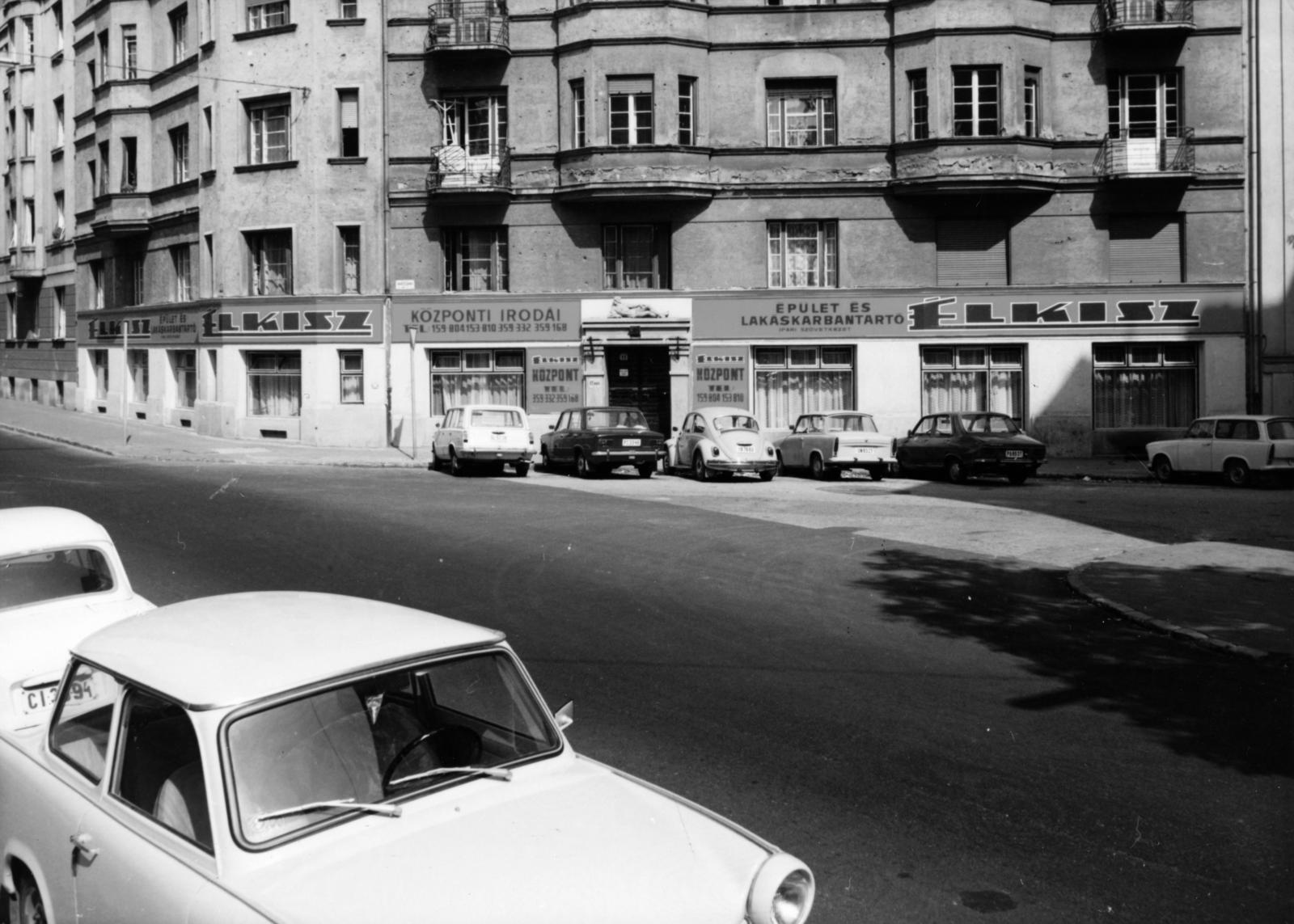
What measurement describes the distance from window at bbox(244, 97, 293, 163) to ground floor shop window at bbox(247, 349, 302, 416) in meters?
5.53

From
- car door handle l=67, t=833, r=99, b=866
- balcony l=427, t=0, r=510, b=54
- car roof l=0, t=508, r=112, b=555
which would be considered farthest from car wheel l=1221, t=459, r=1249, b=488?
car door handle l=67, t=833, r=99, b=866

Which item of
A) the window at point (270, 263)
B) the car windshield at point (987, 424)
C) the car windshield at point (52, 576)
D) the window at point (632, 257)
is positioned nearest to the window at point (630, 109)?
the window at point (632, 257)

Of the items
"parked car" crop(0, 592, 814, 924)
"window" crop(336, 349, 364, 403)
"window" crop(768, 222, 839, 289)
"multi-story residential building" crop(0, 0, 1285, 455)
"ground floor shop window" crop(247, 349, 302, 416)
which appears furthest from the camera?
"ground floor shop window" crop(247, 349, 302, 416)

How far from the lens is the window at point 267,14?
1347 inches

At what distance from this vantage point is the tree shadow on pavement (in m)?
7.24

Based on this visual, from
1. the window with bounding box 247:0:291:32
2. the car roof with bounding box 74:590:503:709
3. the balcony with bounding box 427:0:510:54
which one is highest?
the window with bounding box 247:0:291:32

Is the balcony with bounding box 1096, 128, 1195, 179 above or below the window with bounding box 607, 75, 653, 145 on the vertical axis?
below

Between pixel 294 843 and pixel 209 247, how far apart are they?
34.9 m

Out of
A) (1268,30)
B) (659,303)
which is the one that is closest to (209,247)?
(659,303)

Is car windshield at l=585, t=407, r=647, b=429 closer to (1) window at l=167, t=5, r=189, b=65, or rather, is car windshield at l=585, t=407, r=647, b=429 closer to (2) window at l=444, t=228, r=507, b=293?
(2) window at l=444, t=228, r=507, b=293

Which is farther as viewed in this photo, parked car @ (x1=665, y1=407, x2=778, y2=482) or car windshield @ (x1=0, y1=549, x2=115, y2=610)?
parked car @ (x1=665, y1=407, x2=778, y2=482)

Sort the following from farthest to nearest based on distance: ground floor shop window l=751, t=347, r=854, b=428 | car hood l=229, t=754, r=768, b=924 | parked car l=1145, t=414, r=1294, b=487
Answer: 1. ground floor shop window l=751, t=347, r=854, b=428
2. parked car l=1145, t=414, r=1294, b=487
3. car hood l=229, t=754, r=768, b=924

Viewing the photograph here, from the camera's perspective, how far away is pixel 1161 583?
1197 centimetres

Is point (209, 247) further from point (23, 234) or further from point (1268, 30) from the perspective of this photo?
point (1268, 30)
